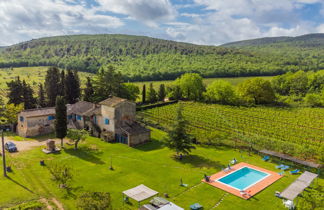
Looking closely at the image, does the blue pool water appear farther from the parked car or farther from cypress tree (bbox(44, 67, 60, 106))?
cypress tree (bbox(44, 67, 60, 106))

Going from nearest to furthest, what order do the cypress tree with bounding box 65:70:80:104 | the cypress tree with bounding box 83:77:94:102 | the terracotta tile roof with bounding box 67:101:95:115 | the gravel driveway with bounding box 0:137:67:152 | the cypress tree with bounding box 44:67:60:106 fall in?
1. the gravel driveway with bounding box 0:137:67:152
2. the terracotta tile roof with bounding box 67:101:95:115
3. the cypress tree with bounding box 44:67:60:106
4. the cypress tree with bounding box 65:70:80:104
5. the cypress tree with bounding box 83:77:94:102

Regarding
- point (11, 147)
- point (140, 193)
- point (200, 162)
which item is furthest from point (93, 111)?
Result: point (140, 193)

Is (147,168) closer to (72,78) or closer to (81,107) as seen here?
(81,107)

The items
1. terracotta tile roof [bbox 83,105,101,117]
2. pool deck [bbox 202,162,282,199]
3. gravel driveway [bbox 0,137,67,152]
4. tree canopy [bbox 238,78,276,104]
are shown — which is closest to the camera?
pool deck [bbox 202,162,282,199]

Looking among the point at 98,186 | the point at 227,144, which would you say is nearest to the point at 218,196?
the point at 98,186

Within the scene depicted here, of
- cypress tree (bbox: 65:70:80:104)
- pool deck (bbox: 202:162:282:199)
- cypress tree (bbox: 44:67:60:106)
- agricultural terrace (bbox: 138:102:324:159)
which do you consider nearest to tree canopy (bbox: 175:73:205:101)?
agricultural terrace (bbox: 138:102:324:159)

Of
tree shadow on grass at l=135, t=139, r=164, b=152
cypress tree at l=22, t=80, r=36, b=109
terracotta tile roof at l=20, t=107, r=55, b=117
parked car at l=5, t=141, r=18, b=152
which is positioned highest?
cypress tree at l=22, t=80, r=36, b=109

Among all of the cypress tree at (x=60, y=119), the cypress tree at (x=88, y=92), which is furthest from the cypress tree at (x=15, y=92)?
the cypress tree at (x=60, y=119)
